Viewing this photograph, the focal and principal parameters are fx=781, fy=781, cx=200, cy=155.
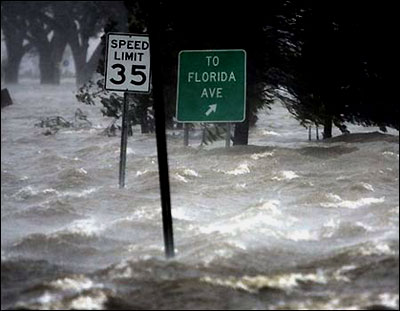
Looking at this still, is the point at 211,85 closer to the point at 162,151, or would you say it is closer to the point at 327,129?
the point at 327,129

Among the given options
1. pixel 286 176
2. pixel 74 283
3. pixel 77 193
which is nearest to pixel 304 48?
pixel 286 176

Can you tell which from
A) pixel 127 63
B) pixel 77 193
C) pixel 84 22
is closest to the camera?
pixel 77 193

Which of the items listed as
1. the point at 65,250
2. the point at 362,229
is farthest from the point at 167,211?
the point at 362,229

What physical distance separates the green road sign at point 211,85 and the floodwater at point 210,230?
0.87m

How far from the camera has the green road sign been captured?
39.2 feet

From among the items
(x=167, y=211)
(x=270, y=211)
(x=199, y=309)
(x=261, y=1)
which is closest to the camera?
(x=199, y=309)

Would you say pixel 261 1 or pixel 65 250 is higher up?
pixel 261 1

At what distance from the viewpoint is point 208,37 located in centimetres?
1458

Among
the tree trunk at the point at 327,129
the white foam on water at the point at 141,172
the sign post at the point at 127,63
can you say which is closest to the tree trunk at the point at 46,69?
the tree trunk at the point at 327,129

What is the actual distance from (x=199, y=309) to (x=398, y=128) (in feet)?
32.9

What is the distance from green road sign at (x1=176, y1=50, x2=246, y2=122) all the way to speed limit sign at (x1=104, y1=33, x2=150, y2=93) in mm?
1629

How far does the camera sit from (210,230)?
776 cm

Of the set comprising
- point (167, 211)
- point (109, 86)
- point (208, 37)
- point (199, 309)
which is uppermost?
point (208, 37)

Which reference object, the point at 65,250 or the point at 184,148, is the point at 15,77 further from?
the point at 65,250
